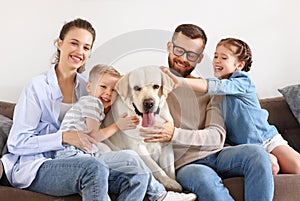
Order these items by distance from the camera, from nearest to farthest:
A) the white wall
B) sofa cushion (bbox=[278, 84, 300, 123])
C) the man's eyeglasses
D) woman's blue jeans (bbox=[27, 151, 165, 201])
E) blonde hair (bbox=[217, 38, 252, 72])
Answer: woman's blue jeans (bbox=[27, 151, 165, 201])
the man's eyeglasses
blonde hair (bbox=[217, 38, 252, 72])
sofa cushion (bbox=[278, 84, 300, 123])
the white wall

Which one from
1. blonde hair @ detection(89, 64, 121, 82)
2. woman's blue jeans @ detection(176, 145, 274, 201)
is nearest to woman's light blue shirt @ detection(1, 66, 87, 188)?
blonde hair @ detection(89, 64, 121, 82)

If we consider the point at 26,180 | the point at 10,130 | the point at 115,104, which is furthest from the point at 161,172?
the point at 10,130

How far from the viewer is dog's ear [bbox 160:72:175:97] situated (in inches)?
76.5

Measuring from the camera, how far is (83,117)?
77.4 inches

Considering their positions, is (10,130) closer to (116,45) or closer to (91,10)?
(116,45)

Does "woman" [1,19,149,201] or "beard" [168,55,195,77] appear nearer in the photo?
"woman" [1,19,149,201]

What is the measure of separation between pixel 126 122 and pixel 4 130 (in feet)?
1.81

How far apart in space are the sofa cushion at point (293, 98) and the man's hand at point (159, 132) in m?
0.82

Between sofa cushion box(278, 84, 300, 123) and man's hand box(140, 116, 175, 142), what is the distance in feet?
2.69

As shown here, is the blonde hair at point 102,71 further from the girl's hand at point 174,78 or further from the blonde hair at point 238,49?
the blonde hair at point 238,49

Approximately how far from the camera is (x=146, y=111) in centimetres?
189

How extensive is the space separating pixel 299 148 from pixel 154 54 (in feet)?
2.94

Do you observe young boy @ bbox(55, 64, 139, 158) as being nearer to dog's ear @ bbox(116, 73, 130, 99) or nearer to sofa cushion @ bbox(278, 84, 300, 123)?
dog's ear @ bbox(116, 73, 130, 99)

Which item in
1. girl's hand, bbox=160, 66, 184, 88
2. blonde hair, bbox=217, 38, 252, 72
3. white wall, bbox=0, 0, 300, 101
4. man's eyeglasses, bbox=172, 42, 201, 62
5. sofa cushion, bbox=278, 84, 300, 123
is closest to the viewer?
girl's hand, bbox=160, 66, 184, 88
